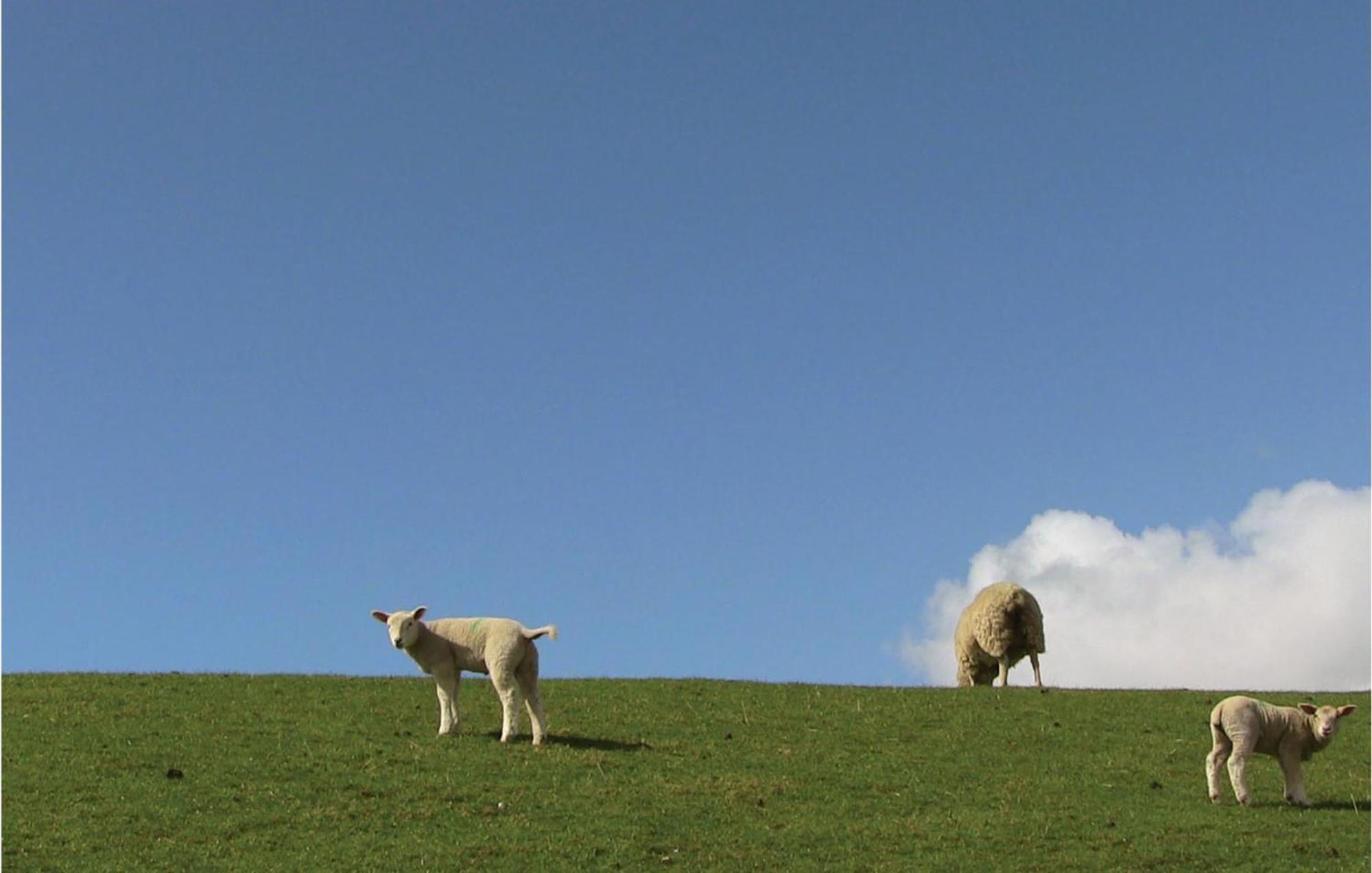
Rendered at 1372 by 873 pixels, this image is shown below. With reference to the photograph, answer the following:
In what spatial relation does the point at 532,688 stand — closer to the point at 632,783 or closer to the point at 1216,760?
the point at 632,783

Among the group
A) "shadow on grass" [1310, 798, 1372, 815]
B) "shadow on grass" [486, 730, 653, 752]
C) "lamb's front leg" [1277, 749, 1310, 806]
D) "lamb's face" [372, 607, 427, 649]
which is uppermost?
"lamb's face" [372, 607, 427, 649]

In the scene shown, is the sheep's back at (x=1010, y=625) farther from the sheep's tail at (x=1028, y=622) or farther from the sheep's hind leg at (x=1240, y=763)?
the sheep's hind leg at (x=1240, y=763)

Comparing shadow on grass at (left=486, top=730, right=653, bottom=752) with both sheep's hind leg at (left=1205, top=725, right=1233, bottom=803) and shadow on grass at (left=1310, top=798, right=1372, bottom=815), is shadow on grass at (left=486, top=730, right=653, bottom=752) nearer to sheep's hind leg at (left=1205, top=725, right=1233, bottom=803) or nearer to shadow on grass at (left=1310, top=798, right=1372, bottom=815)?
sheep's hind leg at (left=1205, top=725, right=1233, bottom=803)

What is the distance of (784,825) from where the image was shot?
22.4 metres

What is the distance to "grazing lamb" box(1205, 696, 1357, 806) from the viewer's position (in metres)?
23.9

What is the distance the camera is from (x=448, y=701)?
27781 mm

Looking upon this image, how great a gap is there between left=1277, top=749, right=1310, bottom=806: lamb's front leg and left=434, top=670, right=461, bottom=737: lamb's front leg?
15.0 m

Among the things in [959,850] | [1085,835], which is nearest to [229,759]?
[959,850]

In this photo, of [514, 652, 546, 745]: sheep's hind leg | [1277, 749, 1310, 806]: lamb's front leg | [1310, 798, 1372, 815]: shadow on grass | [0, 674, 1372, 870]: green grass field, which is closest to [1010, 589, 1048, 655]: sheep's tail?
[0, 674, 1372, 870]: green grass field

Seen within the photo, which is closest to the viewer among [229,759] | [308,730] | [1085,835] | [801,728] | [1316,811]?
[1085,835]

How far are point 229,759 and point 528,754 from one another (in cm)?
532

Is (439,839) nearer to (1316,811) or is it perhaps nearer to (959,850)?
(959,850)

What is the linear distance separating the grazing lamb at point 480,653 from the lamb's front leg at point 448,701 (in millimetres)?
13

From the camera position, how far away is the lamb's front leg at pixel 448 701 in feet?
90.4
